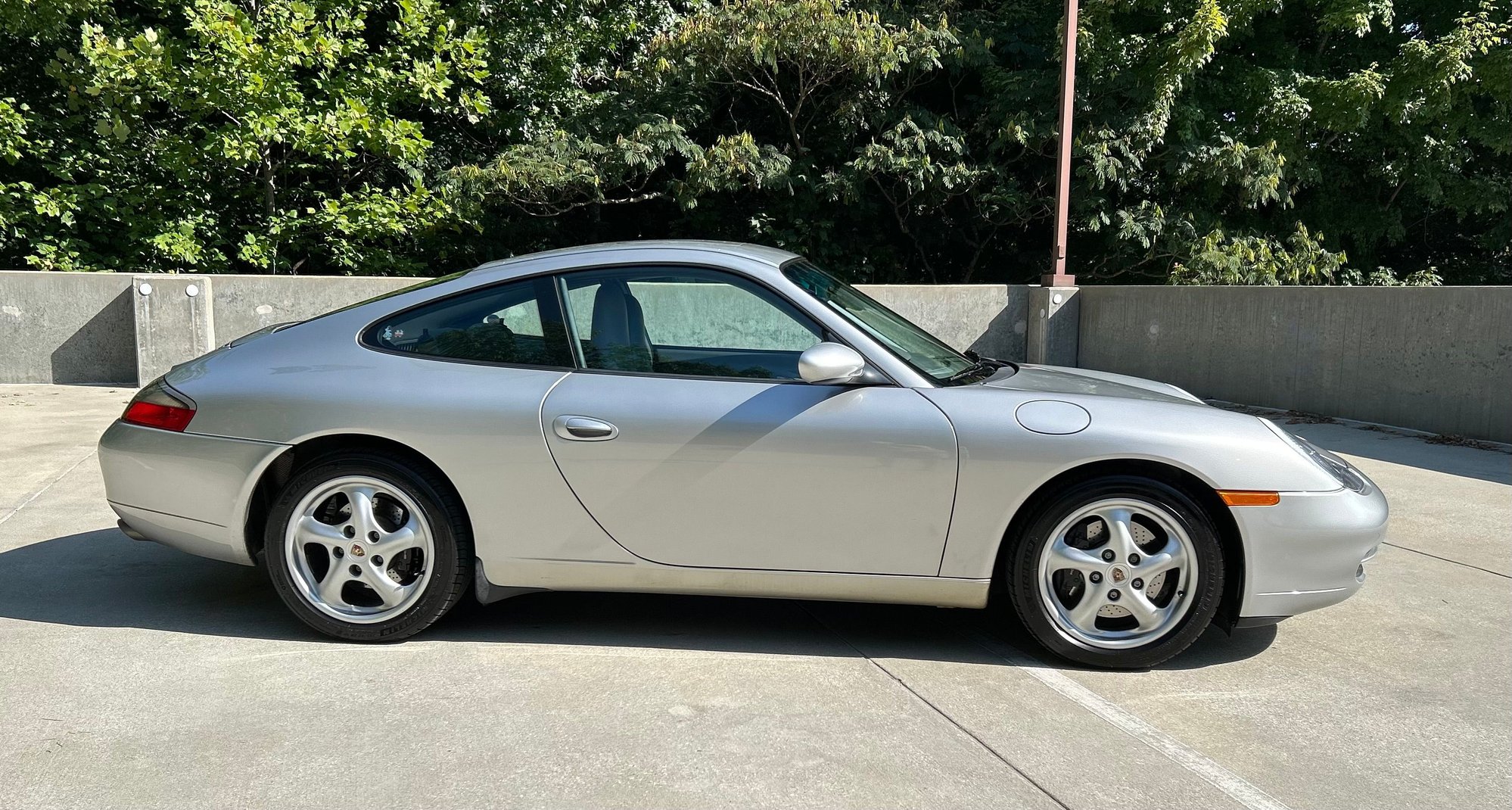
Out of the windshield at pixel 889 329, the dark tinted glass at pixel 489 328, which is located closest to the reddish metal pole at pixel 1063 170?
the windshield at pixel 889 329

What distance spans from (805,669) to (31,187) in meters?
16.0

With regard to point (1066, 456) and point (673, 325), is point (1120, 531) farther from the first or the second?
point (673, 325)

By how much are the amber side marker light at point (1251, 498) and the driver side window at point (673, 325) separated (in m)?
1.38

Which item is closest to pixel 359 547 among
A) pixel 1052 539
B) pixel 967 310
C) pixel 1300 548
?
pixel 1052 539

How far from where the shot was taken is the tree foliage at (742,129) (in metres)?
15.4

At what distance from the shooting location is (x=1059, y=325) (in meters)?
12.7

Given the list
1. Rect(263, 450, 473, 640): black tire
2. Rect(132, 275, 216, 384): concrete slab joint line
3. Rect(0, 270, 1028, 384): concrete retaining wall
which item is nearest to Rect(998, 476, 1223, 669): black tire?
Rect(263, 450, 473, 640): black tire

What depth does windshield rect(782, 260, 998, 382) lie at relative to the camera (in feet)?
12.4

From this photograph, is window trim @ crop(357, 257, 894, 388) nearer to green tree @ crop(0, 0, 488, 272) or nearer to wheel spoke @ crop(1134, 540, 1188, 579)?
wheel spoke @ crop(1134, 540, 1188, 579)

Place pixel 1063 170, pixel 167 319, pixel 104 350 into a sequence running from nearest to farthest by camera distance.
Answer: pixel 167 319 < pixel 104 350 < pixel 1063 170

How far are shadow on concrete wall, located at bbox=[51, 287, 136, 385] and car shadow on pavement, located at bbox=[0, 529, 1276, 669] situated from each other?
7.51 metres

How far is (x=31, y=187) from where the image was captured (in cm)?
1546

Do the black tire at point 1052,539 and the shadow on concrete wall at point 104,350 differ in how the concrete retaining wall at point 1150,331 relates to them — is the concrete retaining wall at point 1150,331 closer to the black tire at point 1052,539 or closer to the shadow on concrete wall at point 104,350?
the shadow on concrete wall at point 104,350

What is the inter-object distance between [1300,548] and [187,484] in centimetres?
363
